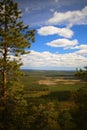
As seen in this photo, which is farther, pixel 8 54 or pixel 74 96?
pixel 74 96

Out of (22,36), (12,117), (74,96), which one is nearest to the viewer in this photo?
(12,117)

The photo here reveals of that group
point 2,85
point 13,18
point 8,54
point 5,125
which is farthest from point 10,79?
point 13,18

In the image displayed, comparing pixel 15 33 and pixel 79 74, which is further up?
pixel 15 33

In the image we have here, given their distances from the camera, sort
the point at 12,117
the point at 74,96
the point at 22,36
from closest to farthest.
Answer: the point at 12,117 → the point at 22,36 → the point at 74,96

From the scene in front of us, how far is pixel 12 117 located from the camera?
74.5ft

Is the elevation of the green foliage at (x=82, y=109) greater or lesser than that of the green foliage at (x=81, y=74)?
lesser

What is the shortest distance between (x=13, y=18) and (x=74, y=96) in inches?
435

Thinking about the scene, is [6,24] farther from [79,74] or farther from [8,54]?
[79,74]

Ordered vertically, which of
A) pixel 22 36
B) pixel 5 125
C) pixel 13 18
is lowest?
pixel 5 125

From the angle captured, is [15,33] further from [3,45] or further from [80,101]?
[80,101]

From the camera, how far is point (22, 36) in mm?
24438

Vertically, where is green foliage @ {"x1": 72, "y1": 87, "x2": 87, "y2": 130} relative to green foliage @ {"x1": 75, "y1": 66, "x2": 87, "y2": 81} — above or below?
below

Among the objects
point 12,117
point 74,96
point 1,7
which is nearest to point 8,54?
point 1,7

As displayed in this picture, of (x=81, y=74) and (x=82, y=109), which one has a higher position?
(x=81, y=74)
